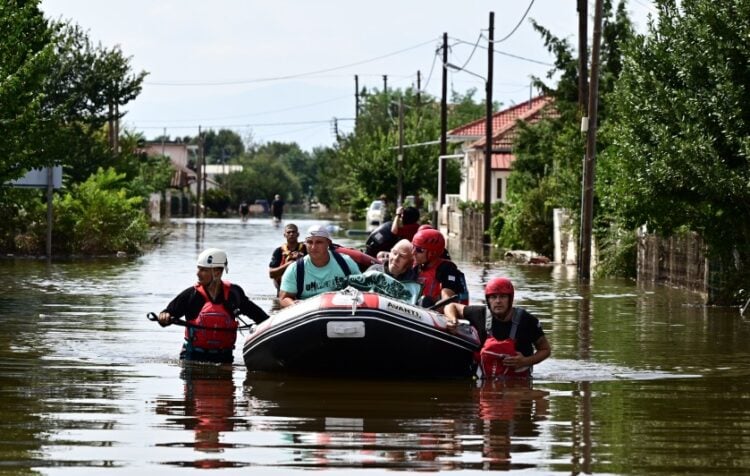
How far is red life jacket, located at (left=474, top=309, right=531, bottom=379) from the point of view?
48.5 feet

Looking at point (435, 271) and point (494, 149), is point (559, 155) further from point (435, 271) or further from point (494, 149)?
point (494, 149)

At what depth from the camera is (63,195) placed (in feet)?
152

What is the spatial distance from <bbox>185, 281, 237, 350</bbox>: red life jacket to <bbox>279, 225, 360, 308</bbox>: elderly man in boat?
549 millimetres

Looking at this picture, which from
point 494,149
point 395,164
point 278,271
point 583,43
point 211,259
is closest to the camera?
point 211,259

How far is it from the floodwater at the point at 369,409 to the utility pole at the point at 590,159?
11046 millimetres

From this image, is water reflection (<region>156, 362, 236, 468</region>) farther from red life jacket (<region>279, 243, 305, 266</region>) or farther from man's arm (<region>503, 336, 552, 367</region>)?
red life jacket (<region>279, 243, 305, 266</region>)

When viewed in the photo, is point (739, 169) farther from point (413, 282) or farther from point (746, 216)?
point (413, 282)

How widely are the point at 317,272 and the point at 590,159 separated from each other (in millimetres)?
20336

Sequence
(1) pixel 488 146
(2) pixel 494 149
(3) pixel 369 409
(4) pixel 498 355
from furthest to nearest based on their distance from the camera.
→ 1. (2) pixel 494 149
2. (1) pixel 488 146
3. (4) pixel 498 355
4. (3) pixel 369 409

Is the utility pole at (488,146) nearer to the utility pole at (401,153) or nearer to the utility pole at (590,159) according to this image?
the utility pole at (590,159)

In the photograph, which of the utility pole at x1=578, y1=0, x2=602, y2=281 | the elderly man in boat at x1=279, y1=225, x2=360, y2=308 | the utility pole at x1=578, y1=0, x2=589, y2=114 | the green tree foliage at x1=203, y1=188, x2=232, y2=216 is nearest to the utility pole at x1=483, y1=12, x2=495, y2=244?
the utility pole at x1=578, y1=0, x2=589, y2=114

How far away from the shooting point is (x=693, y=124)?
24703mm

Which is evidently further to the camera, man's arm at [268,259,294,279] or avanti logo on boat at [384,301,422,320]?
man's arm at [268,259,294,279]

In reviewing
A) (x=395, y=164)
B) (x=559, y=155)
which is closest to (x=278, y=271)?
(x=559, y=155)
